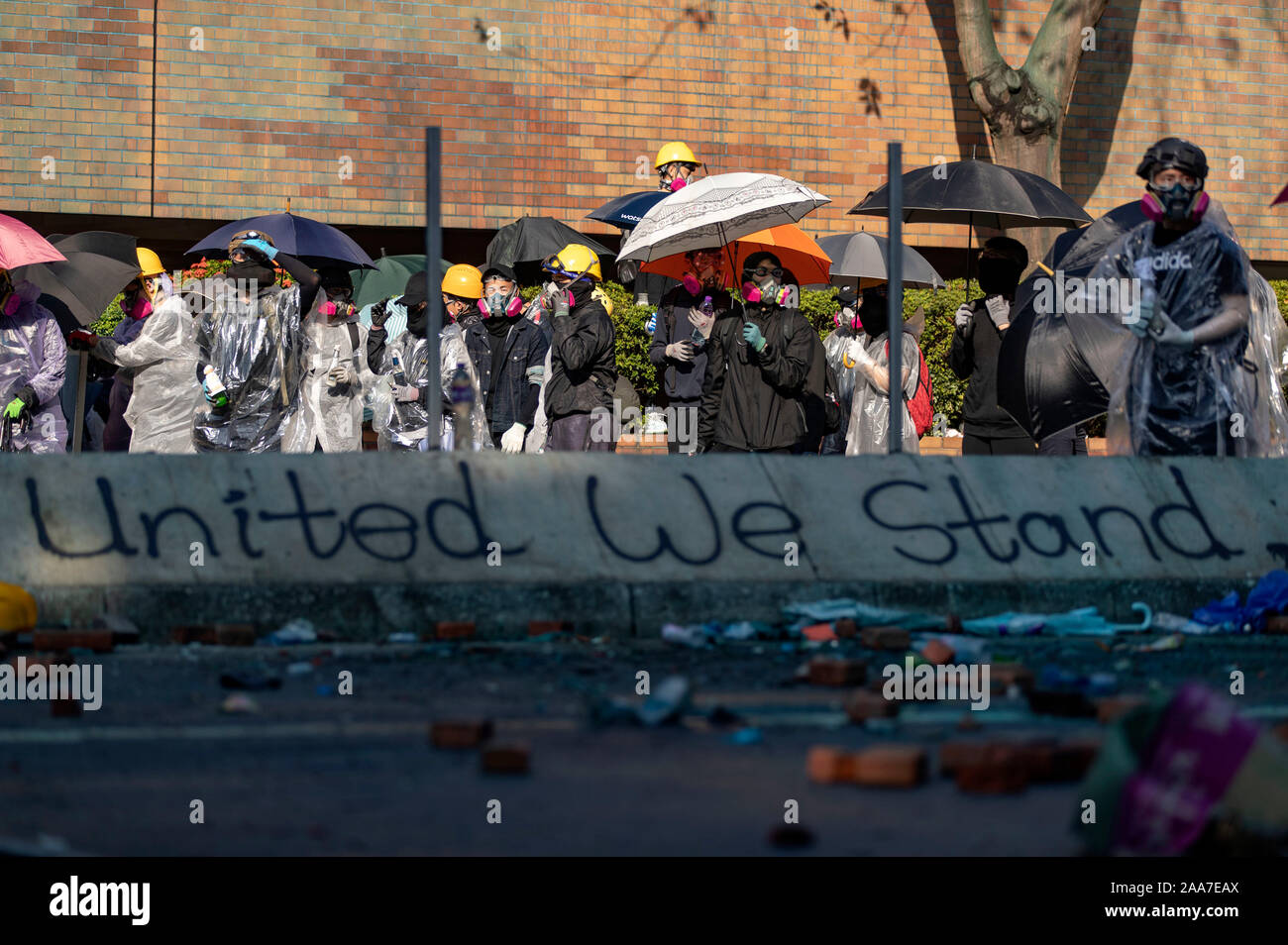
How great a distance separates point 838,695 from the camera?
569 cm

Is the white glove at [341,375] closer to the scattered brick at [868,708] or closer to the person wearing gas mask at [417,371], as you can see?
the person wearing gas mask at [417,371]

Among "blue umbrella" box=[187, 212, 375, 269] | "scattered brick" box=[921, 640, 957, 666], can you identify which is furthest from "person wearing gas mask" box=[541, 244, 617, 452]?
"scattered brick" box=[921, 640, 957, 666]

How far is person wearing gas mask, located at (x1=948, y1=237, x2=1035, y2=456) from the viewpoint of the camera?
35.2ft

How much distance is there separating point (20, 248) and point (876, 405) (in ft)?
19.7

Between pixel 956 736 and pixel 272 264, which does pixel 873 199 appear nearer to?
pixel 272 264

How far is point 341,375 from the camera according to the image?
1235cm

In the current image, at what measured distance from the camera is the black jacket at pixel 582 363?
11.3 meters

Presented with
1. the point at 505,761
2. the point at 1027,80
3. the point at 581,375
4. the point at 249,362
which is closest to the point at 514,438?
the point at 581,375

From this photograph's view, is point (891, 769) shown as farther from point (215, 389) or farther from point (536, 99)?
point (536, 99)

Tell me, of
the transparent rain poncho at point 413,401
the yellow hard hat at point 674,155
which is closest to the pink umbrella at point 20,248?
the transparent rain poncho at point 413,401

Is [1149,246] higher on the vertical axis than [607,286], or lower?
lower

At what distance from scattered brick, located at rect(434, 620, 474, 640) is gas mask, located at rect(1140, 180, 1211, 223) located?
3.99m
